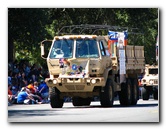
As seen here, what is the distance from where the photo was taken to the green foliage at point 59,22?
2575 cm

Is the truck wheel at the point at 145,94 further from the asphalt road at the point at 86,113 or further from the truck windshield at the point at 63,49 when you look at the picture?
the truck windshield at the point at 63,49

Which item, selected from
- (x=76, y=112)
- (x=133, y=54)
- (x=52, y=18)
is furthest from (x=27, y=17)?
(x=133, y=54)

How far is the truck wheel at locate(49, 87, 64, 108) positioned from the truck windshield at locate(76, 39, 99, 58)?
101 centimetres

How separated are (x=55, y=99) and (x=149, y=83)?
1987 mm

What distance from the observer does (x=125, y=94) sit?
102ft

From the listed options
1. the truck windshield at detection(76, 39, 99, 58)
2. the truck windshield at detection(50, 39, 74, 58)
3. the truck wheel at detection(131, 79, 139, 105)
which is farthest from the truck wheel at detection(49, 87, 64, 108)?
the truck wheel at detection(131, 79, 139, 105)

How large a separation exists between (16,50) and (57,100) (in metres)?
3.13

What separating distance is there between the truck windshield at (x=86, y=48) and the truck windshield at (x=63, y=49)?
0.15 m

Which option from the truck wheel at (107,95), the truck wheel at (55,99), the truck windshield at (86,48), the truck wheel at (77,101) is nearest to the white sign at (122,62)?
the truck wheel at (107,95)

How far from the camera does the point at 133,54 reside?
30.5 m

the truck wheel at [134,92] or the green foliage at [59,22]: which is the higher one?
the green foliage at [59,22]

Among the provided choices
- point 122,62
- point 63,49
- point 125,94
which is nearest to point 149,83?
point 122,62

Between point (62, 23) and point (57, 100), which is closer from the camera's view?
point (62, 23)
